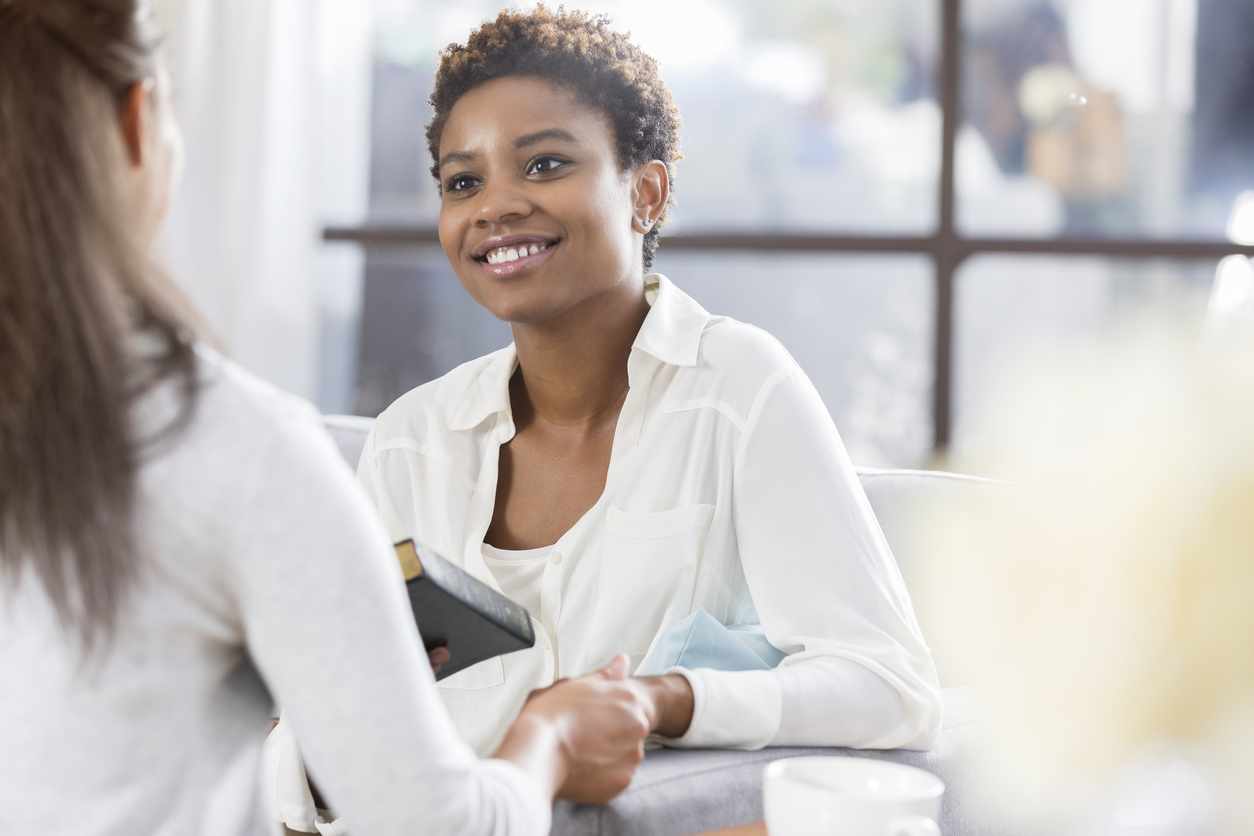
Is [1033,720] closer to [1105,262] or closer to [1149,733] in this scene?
[1149,733]

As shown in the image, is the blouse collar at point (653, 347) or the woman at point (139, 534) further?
the blouse collar at point (653, 347)

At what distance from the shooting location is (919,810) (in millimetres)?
627

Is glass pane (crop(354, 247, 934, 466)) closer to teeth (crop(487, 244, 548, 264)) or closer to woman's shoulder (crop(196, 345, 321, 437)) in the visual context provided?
teeth (crop(487, 244, 548, 264))

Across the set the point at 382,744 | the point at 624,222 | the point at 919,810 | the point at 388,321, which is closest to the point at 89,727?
the point at 382,744

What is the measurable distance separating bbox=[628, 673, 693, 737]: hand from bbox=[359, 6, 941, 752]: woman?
0.35 ft

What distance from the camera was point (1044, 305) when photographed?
2857mm

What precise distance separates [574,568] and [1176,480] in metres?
0.88

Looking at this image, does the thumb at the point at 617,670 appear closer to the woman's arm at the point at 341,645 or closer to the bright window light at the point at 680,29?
the woman's arm at the point at 341,645

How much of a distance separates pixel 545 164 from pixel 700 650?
61 centimetres

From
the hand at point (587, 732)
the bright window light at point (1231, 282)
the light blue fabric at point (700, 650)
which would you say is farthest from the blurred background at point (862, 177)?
the hand at point (587, 732)

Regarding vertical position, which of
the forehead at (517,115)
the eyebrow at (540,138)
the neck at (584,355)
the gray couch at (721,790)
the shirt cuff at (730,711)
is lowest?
the gray couch at (721,790)

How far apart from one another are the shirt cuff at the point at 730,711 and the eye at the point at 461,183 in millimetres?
683

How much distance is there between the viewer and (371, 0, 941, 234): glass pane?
285 centimetres

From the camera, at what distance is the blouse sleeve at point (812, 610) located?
3.11ft
